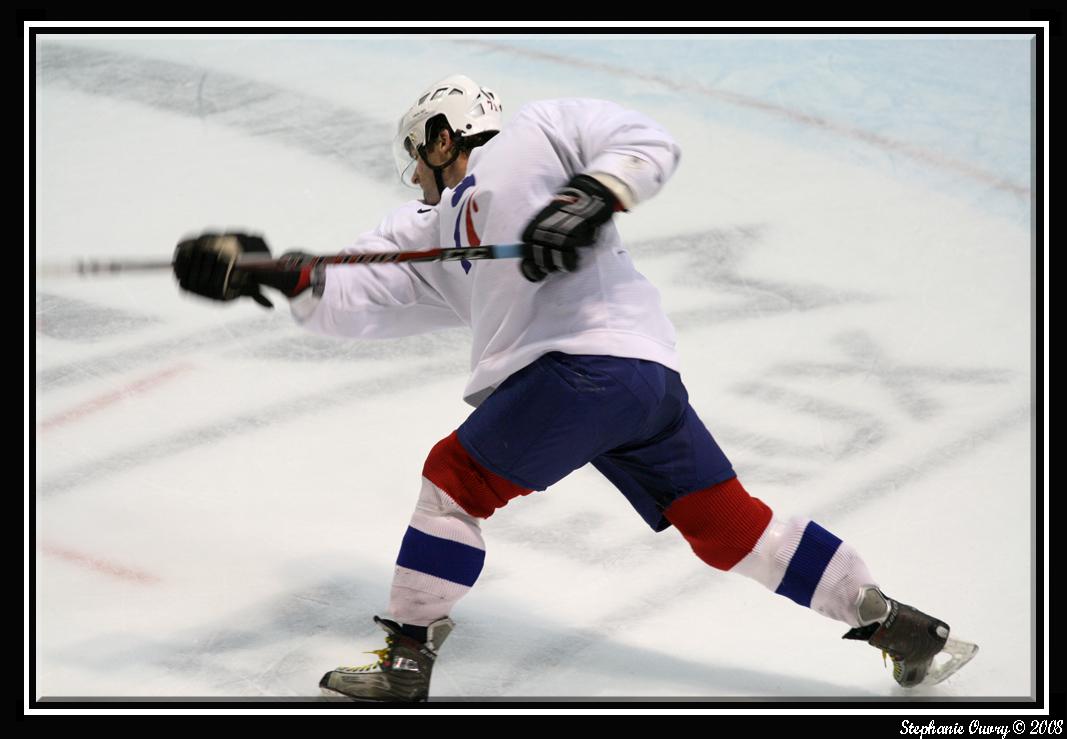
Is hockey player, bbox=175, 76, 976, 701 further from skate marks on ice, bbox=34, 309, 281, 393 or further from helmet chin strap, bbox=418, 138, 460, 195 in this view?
skate marks on ice, bbox=34, 309, 281, 393

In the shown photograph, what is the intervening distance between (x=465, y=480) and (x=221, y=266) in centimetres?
52

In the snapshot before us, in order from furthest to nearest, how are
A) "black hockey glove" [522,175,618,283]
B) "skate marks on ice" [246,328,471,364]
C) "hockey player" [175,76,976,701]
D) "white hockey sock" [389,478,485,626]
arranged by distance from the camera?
"skate marks on ice" [246,328,471,364] < "white hockey sock" [389,478,485,626] < "hockey player" [175,76,976,701] < "black hockey glove" [522,175,618,283]

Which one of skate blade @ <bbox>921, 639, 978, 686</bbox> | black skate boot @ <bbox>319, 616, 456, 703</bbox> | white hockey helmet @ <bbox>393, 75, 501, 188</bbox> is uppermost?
white hockey helmet @ <bbox>393, 75, 501, 188</bbox>

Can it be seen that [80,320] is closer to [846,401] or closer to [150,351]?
[150,351]

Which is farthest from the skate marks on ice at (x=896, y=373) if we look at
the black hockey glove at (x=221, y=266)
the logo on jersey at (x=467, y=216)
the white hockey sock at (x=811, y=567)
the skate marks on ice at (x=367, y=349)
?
the black hockey glove at (x=221, y=266)

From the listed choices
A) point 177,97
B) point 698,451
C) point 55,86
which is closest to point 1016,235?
point 698,451

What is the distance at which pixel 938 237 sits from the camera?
13.4ft

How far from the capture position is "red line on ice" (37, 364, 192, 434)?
3.31 metres

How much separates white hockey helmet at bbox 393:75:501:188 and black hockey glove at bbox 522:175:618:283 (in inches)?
15.7

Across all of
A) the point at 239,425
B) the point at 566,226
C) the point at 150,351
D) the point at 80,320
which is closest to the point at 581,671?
the point at 566,226

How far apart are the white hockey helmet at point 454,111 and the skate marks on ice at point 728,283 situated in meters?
1.28

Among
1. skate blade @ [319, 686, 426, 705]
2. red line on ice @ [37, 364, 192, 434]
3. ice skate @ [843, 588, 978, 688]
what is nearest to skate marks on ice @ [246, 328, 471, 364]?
red line on ice @ [37, 364, 192, 434]

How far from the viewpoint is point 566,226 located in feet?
6.82

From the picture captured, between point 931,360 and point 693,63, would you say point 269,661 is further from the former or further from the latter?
point 693,63
